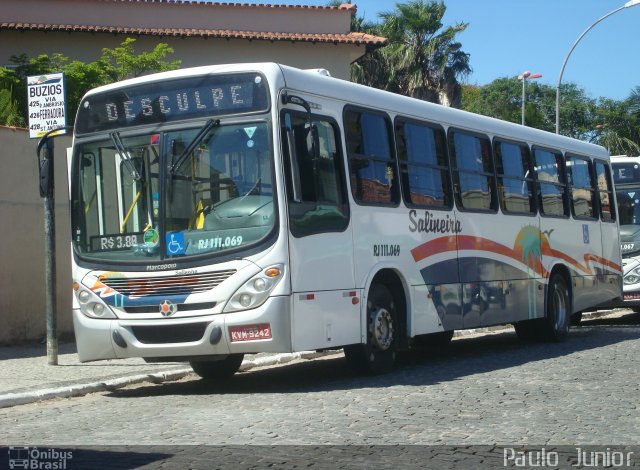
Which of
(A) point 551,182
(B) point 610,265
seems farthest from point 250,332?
(B) point 610,265

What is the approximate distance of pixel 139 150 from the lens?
35.0 feet

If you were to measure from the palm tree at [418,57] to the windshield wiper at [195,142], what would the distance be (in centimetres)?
3549

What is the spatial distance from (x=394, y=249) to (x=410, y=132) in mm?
1635

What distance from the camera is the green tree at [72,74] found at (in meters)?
20.1

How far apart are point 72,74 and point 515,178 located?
37.3 ft

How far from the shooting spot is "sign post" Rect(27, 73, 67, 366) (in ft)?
41.2

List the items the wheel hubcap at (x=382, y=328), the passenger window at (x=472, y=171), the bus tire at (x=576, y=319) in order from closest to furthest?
1. the wheel hubcap at (x=382, y=328)
2. the passenger window at (x=472, y=171)
3. the bus tire at (x=576, y=319)

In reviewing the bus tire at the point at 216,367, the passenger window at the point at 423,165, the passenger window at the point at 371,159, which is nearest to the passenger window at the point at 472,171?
the passenger window at the point at 423,165

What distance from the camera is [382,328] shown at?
38.2 ft

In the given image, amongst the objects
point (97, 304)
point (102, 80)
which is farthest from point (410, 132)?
point (102, 80)

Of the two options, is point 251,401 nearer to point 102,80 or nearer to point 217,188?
point 217,188

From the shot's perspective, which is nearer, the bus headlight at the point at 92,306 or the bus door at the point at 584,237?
the bus headlight at the point at 92,306

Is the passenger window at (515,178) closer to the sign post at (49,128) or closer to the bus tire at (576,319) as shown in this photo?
the bus tire at (576,319)

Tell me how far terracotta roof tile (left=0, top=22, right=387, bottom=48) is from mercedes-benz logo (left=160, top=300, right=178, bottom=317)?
20.4 m
